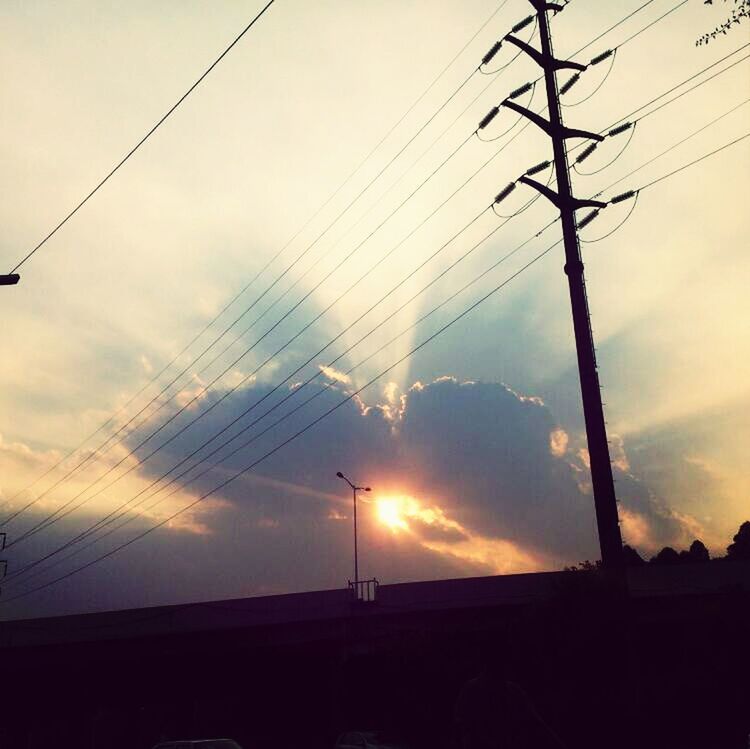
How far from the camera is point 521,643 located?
107 feet

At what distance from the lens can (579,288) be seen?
26406 mm

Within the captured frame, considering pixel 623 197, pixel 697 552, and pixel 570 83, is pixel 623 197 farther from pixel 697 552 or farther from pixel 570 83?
pixel 697 552

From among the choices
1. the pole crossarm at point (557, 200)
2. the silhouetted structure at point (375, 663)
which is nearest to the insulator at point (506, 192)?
the pole crossarm at point (557, 200)

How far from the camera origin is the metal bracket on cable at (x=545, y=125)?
29.8m

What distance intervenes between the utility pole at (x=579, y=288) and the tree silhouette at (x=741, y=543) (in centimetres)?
9182

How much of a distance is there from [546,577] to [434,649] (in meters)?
10.7

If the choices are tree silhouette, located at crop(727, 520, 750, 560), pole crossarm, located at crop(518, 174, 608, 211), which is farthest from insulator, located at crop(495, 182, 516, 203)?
tree silhouette, located at crop(727, 520, 750, 560)

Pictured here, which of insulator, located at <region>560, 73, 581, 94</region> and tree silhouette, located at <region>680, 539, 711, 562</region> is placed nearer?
insulator, located at <region>560, 73, 581, 94</region>

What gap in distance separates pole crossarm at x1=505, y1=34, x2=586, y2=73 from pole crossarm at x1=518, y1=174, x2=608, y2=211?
5.19 metres

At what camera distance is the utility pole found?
2220cm

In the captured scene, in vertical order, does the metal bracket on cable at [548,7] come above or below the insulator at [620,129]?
above

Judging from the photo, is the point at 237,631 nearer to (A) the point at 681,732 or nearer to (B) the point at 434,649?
(B) the point at 434,649

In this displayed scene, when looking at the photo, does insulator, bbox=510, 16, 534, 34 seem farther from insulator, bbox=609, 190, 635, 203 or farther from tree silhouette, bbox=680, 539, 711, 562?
tree silhouette, bbox=680, 539, 711, 562

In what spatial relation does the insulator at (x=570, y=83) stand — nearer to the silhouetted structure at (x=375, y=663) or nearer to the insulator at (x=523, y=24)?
the insulator at (x=523, y=24)
